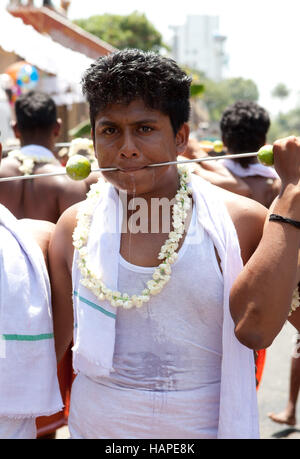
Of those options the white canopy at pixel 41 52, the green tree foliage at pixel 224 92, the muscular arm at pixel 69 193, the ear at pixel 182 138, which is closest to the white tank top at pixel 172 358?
the ear at pixel 182 138

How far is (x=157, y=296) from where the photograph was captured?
72.7 inches

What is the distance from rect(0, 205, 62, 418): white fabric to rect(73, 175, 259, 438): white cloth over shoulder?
0.35 feet

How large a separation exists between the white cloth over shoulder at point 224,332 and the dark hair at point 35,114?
2.92 meters

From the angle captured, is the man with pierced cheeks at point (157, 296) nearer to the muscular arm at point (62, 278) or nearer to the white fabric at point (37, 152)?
the muscular arm at point (62, 278)

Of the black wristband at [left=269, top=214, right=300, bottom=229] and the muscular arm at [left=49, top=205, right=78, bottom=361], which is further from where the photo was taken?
the muscular arm at [left=49, top=205, right=78, bottom=361]

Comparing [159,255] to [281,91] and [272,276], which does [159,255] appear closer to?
[272,276]

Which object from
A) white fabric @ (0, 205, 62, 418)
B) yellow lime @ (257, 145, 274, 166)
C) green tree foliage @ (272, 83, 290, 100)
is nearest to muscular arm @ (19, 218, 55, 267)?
white fabric @ (0, 205, 62, 418)

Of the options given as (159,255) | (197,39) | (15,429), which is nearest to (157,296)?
(159,255)

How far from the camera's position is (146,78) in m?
1.86

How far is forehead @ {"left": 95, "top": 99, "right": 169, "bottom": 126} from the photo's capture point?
185 centimetres

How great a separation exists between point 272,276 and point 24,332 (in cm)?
79

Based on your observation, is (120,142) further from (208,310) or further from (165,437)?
(165,437)

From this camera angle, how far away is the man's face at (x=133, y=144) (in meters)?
1.85

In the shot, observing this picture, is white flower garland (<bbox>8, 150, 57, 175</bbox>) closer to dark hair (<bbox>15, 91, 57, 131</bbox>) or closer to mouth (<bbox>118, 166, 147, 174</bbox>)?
dark hair (<bbox>15, 91, 57, 131</bbox>)
